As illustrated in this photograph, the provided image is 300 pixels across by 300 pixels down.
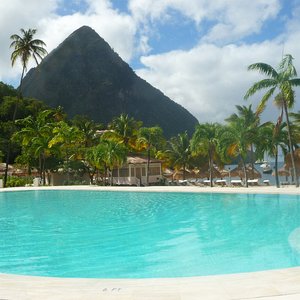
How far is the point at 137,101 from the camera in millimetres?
105562

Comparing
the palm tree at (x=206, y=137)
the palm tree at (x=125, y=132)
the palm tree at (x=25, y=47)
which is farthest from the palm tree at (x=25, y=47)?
the palm tree at (x=206, y=137)

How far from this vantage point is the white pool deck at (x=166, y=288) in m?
4.16

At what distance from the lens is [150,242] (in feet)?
29.4

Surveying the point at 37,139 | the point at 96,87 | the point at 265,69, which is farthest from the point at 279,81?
the point at 96,87

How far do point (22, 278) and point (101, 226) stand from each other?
21.1 feet

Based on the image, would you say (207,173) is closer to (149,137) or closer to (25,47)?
(149,137)

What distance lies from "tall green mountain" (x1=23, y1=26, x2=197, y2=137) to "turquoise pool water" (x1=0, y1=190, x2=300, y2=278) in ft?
269

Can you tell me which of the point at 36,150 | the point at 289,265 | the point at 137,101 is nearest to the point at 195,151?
the point at 36,150

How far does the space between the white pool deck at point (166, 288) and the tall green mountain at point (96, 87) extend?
9037 centimetres

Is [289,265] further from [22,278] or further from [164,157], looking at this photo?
[164,157]

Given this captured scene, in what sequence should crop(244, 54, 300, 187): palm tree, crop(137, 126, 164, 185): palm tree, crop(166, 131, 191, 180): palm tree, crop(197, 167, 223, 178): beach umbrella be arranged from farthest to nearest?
crop(166, 131, 191, 180): palm tree, crop(197, 167, 223, 178): beach umbrella, crop(137, 126, 164, 185): palm tree, crop(244, 54, 300, 187): palm tree

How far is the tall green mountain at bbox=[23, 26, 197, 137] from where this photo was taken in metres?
97.2

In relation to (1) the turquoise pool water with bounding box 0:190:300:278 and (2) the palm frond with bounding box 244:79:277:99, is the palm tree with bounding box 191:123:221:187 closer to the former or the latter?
(2) the palm frond with bounding box 244:79:277:99

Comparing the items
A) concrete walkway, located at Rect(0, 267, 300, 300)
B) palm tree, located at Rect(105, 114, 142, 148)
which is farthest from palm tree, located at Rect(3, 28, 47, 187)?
concrete walkway, located at Rect(0, 267, 300, 300)
